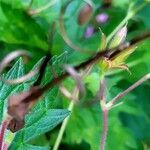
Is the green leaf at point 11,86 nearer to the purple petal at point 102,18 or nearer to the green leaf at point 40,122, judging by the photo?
the green leaf at point 40,122

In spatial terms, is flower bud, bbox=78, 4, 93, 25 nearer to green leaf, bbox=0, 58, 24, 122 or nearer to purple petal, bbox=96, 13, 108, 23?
green leaf, bbox=0, 58, 24, 122

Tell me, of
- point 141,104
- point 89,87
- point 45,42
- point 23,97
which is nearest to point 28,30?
point 45,42

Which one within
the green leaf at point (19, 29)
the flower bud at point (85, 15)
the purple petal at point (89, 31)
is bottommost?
the purple petal at point (89, 31)

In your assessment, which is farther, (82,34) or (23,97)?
(82,34)

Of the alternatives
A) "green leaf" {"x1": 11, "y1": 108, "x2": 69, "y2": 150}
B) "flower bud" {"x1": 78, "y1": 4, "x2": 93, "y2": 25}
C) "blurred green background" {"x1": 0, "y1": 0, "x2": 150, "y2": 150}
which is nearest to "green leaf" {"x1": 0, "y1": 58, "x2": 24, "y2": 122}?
"green leaf" {"x1": 11, "y1": 108, "x2": 69, "y2": 150}

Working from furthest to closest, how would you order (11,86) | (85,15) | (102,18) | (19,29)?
(102,18)
(19,29)
(11,86)
(85,15)

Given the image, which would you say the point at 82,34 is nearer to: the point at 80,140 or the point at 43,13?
the point at 43,13

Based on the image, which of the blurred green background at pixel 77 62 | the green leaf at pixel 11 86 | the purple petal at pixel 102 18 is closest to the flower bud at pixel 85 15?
the green leaf at pixel 11 86

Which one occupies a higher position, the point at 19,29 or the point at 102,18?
the point at 19,29

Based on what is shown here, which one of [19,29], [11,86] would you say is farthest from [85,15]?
[19,29]

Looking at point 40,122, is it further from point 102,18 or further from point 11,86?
point 102,18

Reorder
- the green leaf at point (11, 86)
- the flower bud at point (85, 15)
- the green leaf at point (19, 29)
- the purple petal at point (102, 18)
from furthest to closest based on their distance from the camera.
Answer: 1. the purple petal at point (102, 18)
2. the green leaf at point (19, 29)
3. the green leaf at point (11, 86)
4. the flower bud at point (85, 15)
